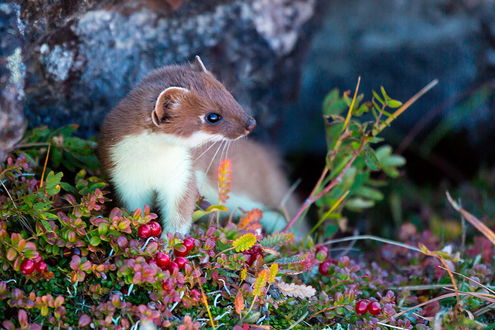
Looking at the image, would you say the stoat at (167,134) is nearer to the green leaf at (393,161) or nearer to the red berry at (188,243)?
the red berry at (188,243)

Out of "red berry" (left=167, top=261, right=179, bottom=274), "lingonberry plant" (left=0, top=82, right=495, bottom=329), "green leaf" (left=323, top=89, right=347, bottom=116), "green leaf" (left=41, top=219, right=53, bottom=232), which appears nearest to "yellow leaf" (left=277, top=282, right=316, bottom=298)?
"lingonberry plant" (left=0, top=82, right=495, bottom=329)

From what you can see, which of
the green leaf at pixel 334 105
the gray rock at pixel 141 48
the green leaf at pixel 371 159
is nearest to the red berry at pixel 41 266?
the gray rock at pixel 141 48

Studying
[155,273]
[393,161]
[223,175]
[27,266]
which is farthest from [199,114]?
[393,161]

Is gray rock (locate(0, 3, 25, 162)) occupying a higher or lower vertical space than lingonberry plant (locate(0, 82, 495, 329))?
higher

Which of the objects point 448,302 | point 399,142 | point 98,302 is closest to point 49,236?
point 98,302

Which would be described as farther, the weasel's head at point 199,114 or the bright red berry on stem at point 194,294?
the weasel's head at point 199,114

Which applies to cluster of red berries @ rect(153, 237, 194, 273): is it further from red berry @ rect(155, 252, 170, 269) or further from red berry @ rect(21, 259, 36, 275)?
red berry @ rect(21, 259, 36, 275)
